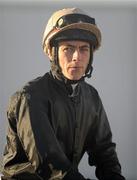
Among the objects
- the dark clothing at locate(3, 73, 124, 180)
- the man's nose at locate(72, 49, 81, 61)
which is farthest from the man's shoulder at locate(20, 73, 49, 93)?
the man's nose at locate(72, 49, 81, 61)

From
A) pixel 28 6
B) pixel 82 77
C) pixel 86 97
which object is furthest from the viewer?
pixel 28 6

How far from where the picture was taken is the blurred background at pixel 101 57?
17.8 ft

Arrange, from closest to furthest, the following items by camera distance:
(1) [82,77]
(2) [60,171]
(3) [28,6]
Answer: (2) [60,171] → (1) [82,77] → (3) [28,6]

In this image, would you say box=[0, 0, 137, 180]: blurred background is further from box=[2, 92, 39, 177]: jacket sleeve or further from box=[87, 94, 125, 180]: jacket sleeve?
box=[2, 92, 39, 177]: jacket sleeve

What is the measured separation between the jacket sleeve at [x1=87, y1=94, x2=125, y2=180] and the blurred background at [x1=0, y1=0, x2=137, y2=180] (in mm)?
2932

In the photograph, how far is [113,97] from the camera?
552 centimetres

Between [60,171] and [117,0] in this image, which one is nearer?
[60,171]

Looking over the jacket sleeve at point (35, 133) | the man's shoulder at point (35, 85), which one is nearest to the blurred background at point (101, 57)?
the man's shoulder at point (35, 85)

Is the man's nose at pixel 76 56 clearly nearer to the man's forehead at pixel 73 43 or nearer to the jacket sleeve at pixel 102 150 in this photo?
the man's forehead at pixel 73 43

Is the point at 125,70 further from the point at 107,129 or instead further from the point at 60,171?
the point at 60,171

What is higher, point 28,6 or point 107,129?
point 28,6

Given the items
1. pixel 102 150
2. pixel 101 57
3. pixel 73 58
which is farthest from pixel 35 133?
pixel 101 57

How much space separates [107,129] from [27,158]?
1.43ft

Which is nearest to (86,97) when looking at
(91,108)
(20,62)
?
(91,108)
